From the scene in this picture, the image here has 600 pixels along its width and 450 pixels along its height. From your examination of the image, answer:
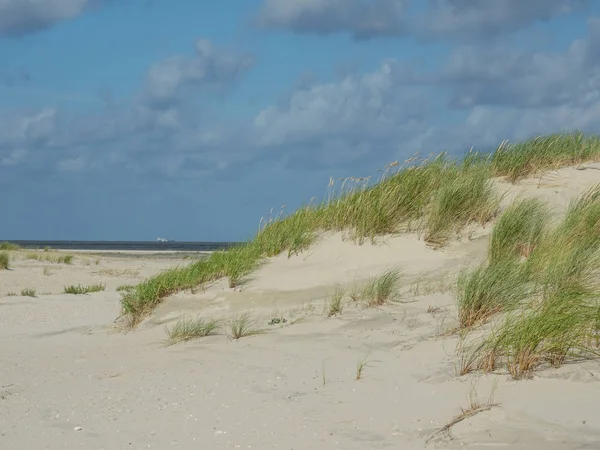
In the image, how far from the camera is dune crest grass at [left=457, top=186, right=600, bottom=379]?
596 cm

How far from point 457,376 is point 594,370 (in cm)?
100

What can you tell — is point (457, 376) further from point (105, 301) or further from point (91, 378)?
point (105, 301)

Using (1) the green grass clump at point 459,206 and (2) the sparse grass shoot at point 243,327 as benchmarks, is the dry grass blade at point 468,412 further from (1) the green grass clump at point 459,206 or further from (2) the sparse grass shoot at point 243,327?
(1) the green grass clump at point 459,206

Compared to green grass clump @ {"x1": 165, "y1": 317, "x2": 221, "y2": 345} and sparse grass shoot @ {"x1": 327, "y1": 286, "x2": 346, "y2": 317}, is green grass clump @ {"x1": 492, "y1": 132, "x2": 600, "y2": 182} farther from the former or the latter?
green grass clump @ {"x1": 165, "y1": 317, "x2": 221, "y2": 345}

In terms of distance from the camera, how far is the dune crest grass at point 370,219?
35.1 feet

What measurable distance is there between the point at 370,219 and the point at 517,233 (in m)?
1.98

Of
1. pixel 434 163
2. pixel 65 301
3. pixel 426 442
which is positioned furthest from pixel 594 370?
pixel 65 301

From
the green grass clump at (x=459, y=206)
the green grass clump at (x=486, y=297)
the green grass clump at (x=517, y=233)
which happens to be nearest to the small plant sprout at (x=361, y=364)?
the green grass clump at (x=486, y=297)

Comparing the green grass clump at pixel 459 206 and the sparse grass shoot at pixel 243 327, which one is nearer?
the sparse grass shoot at pixel 243 327

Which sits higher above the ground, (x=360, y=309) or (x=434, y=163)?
(x=434, y=163)

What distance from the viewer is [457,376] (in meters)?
6.25

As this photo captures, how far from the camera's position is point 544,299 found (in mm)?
7227

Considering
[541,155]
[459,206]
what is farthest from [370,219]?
[541,155]

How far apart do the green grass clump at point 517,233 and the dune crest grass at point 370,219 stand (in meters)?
0.10
